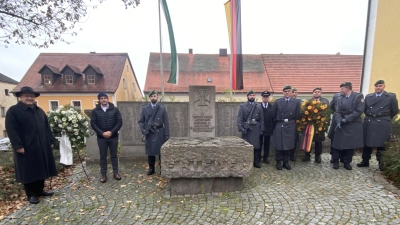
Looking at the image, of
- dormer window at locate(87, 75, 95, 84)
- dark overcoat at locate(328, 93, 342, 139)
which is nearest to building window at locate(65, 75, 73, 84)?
dormer window at locate(87, 75, 95, 84)

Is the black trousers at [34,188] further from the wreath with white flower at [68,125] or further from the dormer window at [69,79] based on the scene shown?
the dormer window at [69,79]

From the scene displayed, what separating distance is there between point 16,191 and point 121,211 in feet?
7.43

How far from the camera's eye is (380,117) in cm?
480

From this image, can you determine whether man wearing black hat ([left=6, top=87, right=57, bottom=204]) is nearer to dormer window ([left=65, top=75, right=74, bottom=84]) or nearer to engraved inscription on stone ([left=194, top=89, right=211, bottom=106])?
engraved inscription on stone ([left=194, top=89, right=211, bottom=106])

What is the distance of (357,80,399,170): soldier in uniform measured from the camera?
4750 mm

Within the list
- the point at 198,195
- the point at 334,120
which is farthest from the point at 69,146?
the point at 334,120

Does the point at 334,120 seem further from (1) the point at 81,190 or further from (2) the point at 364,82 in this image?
(2) the point at 364,82

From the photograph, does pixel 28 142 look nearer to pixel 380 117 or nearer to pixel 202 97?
pixel 202 97

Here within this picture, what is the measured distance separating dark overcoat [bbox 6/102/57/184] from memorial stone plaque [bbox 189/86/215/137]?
3.02 metres

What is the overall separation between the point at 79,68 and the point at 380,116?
2711cm

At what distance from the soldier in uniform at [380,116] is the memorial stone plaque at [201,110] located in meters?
3.43

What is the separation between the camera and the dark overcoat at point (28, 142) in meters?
3.63

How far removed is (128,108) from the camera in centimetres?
614

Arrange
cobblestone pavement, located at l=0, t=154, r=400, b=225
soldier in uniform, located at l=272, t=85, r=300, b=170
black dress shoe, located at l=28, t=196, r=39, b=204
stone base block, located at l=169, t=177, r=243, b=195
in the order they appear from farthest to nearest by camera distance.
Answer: soldier in uniform, located at l=272, t=85, r=300, b=170 → stone base block, located at l=169, t=177, r=243, b=195 → black dress shoe, located at l=28, t=196, r=39, b=204 → cobblestone pavement, located at l=0, t=154, r=400, b=225
